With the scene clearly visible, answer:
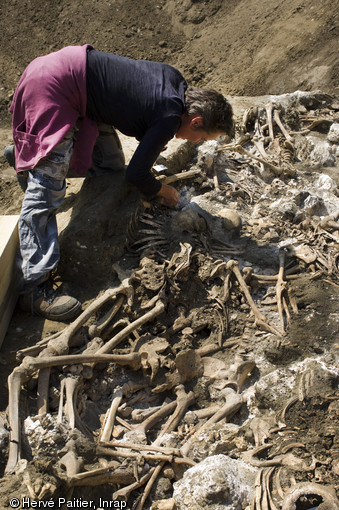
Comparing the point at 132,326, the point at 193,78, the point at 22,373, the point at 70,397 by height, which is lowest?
the point at 193,78

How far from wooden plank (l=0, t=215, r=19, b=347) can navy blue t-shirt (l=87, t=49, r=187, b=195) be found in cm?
106

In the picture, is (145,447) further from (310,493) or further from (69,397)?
(310,493)

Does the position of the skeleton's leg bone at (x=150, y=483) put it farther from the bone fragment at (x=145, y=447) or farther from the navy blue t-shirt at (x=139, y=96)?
the navy blue t-shirt at (x=139, y=96)

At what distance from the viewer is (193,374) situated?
3172mm

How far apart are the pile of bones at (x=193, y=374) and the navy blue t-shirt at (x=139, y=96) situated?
80cm

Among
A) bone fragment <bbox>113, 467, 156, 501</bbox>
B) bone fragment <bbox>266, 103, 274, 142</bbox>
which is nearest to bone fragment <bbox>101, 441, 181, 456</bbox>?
bone fragment <bbox>113, 467, 156, 501</bbox>

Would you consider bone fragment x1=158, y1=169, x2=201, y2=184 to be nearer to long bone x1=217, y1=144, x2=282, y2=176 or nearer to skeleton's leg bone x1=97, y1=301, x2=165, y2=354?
long bone x1=217, y1=144, x2=282, y2=176

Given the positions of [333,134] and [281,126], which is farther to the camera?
[333,134]

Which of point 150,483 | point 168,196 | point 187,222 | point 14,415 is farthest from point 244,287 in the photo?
point 14,415

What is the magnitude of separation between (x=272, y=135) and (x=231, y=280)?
8.07 ft

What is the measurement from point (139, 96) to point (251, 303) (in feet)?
5.74

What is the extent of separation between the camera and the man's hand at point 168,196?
399 cm

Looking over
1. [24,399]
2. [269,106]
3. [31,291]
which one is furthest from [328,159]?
[24,399]

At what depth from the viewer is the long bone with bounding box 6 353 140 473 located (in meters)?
2.37
